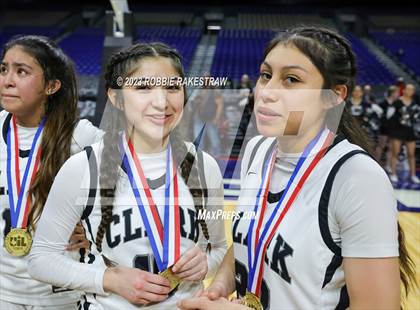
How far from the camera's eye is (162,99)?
0.67m

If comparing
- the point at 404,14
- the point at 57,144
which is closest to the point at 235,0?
the point at 404,14

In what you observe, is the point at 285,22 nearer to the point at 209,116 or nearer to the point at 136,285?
the point at 209,116

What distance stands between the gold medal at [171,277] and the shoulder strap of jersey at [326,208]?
25cm

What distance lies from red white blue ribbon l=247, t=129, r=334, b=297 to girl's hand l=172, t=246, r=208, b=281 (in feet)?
0.29

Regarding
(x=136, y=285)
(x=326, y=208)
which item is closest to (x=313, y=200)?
(x=326, y=208)

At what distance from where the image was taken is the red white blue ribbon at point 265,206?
642mm

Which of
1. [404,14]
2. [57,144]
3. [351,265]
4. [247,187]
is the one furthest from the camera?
[404,14]

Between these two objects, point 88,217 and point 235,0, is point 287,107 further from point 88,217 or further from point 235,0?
point 235,0

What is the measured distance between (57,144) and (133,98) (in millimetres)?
314

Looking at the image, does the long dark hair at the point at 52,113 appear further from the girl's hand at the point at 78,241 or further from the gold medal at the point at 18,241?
the girl's hand at the point at 78,241

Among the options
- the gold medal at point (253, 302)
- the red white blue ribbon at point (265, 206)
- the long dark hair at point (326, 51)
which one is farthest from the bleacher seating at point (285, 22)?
the gold medal at point (253, 302)

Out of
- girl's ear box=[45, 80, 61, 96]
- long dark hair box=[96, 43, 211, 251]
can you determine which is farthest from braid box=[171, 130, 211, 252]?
girl's ear box=[45, 80, 61, 96]

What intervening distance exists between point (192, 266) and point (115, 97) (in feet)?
0.98

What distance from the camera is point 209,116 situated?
2.39 ft
